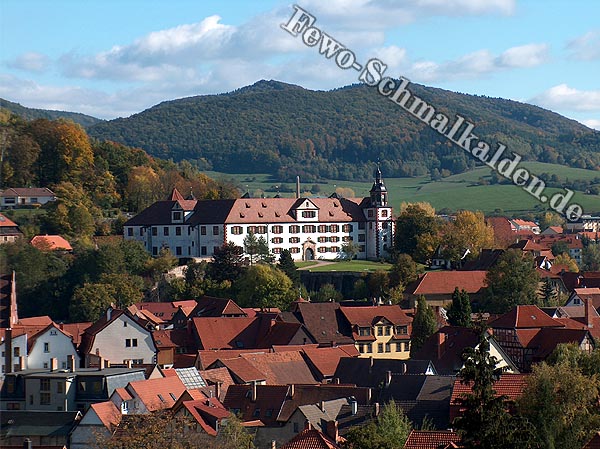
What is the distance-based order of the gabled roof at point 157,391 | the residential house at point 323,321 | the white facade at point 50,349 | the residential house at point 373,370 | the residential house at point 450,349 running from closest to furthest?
the gabled roof at point 157,391
the residential house at point 373,370
the residential house at point 450,349
the white facade at point 50,349
the residential house at point 323,321

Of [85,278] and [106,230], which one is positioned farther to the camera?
[106,230]

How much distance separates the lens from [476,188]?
191 meters

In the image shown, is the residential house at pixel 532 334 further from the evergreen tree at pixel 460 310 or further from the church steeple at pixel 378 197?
the church steeple at pixel 378 197

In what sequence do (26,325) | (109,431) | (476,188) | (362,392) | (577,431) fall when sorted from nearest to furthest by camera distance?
(577,431)
(109,431)
(362,392)
(26,325)
(476,188)

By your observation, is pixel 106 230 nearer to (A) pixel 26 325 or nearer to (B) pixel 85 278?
(B) pixel 85 278

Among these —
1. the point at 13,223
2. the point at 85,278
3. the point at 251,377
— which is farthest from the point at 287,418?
the point at 13,223

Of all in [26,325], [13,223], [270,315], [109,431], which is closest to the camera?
[109,431]

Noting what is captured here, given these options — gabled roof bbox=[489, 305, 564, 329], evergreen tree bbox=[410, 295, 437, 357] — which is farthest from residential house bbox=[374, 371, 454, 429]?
evergreen tree bbox=[410, 295, 437, 357]

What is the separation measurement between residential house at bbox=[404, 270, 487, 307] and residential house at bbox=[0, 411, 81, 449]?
135 feet

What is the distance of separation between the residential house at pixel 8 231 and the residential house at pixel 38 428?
48924 millimetres

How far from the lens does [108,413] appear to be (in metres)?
43.0

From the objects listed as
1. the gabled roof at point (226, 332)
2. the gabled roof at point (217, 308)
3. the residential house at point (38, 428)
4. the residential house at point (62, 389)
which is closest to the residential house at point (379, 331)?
the gabled roof at point (217, 308)

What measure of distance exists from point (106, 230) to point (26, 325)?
3139 cm

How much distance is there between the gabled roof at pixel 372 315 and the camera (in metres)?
73.7
